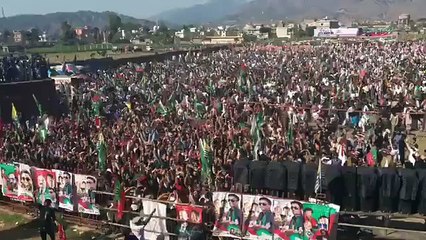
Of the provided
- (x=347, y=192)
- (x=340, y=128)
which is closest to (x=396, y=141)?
(x=340, y=128)

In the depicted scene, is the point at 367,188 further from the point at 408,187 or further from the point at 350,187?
the point at 408,187

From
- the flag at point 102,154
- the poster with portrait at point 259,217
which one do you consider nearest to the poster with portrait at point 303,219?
the poster with portrait at point 259,217

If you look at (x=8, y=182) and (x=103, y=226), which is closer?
(x=103, y=226)

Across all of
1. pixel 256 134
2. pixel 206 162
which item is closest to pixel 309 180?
pixel 206 162

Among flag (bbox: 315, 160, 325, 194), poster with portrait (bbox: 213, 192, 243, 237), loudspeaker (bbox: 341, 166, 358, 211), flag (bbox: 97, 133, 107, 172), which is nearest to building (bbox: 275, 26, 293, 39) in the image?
flag (bbox: 97, 133, 107, 172)

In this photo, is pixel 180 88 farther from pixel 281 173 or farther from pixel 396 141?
pixel 281 173

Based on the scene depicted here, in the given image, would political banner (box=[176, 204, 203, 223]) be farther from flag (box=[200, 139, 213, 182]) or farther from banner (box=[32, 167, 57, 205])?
banner (box=[32, 167, 57, 205])
